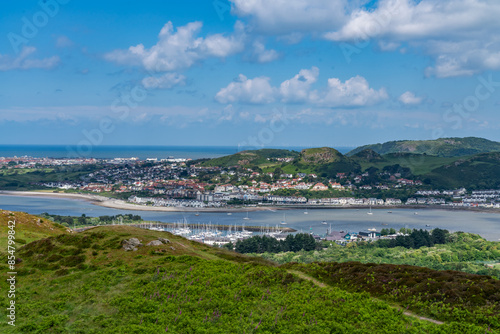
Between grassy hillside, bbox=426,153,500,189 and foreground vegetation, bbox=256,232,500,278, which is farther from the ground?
grassy hillside, bbox=426,153,500,189

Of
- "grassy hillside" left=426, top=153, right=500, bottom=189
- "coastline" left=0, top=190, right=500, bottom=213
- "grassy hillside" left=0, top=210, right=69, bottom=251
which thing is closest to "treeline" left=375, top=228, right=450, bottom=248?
"grassy hillside" left=0, top=210, right=69, bottom=251

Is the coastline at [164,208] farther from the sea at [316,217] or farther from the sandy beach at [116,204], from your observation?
the sea at [316,217]

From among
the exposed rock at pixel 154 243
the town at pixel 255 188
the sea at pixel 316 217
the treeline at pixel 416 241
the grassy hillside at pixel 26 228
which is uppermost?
the exposed rock at pixel 154 243

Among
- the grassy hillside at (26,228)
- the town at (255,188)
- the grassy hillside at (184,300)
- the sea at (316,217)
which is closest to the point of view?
the grassy hillside at (184,300)

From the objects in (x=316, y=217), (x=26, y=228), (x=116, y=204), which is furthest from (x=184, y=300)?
(x=116, y=204)

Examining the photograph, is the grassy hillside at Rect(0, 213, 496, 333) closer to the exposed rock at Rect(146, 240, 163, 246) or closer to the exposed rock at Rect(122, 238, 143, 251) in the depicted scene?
the exposed rock at Rect(122, 238, 143, 251)

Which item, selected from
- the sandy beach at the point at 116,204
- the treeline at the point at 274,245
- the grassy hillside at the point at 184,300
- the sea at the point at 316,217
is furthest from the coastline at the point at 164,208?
the grassy hillside at the point at 184,300
